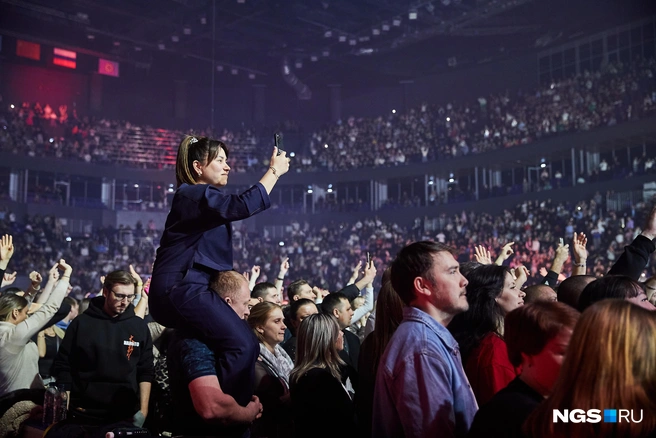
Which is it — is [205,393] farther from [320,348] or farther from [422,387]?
[320,348]

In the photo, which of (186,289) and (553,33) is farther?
(553,33)

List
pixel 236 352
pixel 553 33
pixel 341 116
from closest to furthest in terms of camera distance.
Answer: pixel 236 352, pixel 553 33, pixel 341 116

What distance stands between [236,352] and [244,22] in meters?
32.5

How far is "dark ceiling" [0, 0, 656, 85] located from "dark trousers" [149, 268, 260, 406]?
2744cm

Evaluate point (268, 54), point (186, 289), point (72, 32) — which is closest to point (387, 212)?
point (268, 54)

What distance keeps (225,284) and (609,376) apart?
171cm

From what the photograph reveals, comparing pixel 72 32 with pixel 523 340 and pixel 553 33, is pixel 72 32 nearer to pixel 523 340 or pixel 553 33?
pixel 553 33

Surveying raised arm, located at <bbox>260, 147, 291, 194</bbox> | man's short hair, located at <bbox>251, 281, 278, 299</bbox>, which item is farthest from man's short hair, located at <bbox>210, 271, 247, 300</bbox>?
man's short hair, located at <bbox>251, 281, 278, 299</bbox>

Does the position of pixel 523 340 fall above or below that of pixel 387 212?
below

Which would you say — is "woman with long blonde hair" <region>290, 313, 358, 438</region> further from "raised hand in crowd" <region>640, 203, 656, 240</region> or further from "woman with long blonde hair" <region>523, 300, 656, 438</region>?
"raised hand in crowd" <region>640, 203, 656, 240</region>

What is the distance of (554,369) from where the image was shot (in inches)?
81.0

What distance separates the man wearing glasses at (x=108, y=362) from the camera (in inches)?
159

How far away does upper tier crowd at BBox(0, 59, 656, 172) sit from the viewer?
2338cm

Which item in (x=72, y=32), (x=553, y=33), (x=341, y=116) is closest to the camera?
(x=553, y=33)
